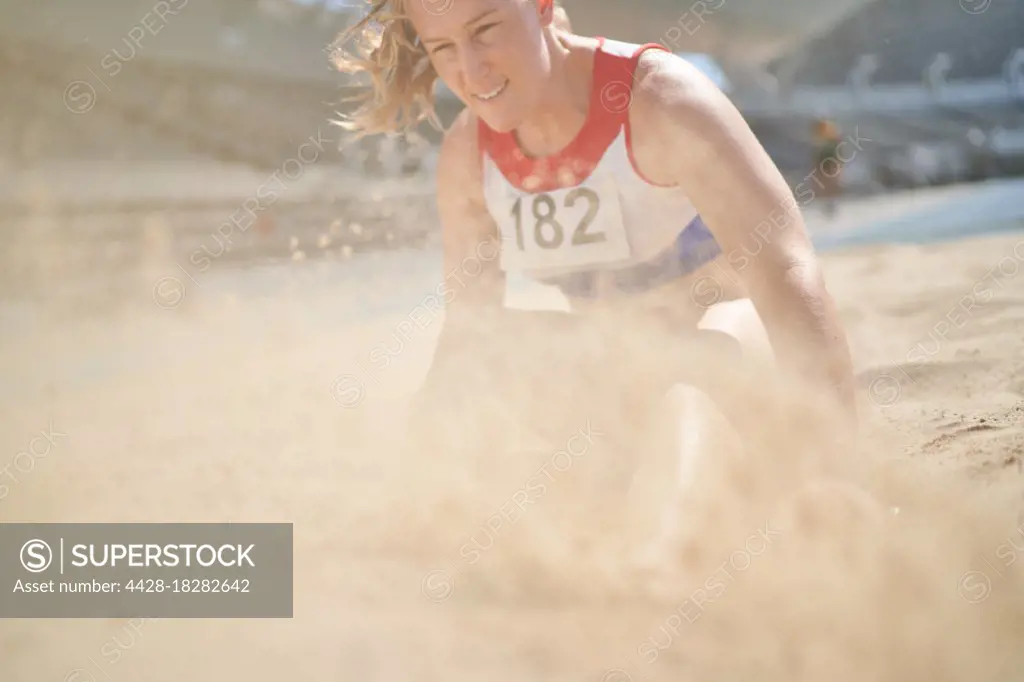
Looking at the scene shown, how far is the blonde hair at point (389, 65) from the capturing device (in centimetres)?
128

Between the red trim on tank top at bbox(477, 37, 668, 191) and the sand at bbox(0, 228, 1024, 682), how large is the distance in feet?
1.26

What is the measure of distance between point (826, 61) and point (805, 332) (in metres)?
1.20

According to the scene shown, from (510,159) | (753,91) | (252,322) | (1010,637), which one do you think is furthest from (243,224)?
(1010,637)

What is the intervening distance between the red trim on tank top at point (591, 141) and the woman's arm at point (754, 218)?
0.05 metres

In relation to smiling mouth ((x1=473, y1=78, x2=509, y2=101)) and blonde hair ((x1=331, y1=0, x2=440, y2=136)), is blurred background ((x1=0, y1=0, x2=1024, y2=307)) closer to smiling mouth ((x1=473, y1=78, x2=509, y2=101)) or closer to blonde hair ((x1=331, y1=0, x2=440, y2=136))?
blonde hair ((x1=331, y1=0, x2=440, y2=136))

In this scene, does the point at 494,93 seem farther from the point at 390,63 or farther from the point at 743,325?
Result: the point at 743,325

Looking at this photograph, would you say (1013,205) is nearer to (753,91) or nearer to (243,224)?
(753,91)

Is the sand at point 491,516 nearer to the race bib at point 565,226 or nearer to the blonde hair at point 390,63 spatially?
the race bib at point 565,226

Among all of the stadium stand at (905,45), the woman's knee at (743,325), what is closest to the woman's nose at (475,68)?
the woman's knee at (743,325)

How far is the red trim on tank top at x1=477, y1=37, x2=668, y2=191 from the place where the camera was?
1.20 metres

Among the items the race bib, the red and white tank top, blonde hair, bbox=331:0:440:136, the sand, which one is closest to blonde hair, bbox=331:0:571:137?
blonde hair, bbox=331:0:440:136

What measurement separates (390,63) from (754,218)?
1.91ft

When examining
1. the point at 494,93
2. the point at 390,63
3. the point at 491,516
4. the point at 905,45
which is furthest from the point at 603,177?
the point at 905,45

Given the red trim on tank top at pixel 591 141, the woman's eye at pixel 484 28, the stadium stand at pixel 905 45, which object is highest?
the stadium stand at pixel 905 45
